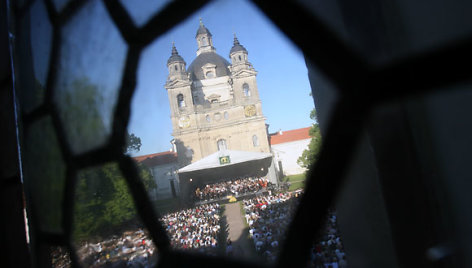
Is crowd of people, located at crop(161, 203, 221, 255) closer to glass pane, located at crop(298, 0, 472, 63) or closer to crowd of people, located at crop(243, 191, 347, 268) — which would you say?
crowd of people, located at crop(243, 191, 347, 268)

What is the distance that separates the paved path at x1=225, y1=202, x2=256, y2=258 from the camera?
1.86 feet

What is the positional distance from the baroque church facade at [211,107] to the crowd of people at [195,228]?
161mm

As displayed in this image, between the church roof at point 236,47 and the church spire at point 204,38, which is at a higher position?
the church spire at point 204,38

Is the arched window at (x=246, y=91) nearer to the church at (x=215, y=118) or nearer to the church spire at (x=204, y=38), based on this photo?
the church at (x=215, y=118)

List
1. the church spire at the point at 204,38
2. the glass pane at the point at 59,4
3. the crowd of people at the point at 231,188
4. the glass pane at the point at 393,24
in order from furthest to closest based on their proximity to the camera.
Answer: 1. the glass pane at the point at 59,4
2. the crowd of people at the point at 231,188
3. the church spire at the point at 204,38
4. the glass pane at the point at 393,24

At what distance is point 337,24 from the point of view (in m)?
0.36

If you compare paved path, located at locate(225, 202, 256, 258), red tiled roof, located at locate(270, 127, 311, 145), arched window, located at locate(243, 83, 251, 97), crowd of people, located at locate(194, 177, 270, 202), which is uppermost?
arched window, located at locate(243, 83, 251, 97)

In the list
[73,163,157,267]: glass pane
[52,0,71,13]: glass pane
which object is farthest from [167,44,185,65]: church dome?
[52,0,71,13]: glass pane

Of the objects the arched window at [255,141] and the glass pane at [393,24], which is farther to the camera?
the arched window at [255,141]

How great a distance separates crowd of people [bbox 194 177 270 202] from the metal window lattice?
18 centimetres

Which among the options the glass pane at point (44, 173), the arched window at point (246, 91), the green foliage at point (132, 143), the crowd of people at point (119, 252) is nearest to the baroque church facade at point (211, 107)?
the arched window at point (246, 91)

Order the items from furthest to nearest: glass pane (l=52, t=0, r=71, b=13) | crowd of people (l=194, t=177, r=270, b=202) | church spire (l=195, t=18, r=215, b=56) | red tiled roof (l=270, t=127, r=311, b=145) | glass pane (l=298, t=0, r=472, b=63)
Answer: glass pane (l=52, t=0, r=71, b=13) → crowd of people (l=194, t=177, r=270, b=202) → church spire (l=195, t=18, r=215, b=56) → red tiled roof (l=270, t=127, r=311, b=145) → glass pane (l=298, t=0, r=472, b=63)

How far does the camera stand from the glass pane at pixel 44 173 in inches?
42.5

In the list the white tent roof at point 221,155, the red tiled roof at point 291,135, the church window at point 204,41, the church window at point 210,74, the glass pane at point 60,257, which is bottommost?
the glass pane at point 60,257
